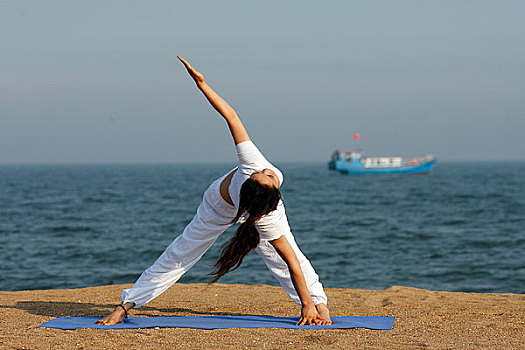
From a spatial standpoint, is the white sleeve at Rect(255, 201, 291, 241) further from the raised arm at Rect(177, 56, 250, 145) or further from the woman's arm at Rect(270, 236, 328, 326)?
the raised arm at Rect(177, 56, 250, 145)

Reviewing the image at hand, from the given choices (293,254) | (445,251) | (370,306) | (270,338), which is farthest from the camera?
(445,251)

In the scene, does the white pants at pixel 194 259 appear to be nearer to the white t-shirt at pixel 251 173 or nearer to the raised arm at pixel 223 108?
the white t-shirt at pixel 251 173

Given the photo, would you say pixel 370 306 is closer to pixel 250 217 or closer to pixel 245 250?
pixel 245 250

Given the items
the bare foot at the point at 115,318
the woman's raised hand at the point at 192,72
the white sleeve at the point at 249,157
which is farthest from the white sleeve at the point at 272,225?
the bare foot at the point at 115,318

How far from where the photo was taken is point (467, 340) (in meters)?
4.73

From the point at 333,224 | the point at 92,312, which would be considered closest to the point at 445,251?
the point at 333,224

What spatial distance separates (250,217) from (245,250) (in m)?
0.51

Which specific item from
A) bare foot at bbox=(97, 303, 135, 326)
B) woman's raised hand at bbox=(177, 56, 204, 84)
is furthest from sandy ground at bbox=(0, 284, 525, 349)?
woman's raised hand at bbox=(177, 56, 204, 84)

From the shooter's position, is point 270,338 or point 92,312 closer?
point 270,338

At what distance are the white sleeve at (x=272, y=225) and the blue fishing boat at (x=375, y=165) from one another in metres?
92.5

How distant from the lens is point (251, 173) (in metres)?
4.56

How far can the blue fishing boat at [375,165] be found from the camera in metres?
97.1

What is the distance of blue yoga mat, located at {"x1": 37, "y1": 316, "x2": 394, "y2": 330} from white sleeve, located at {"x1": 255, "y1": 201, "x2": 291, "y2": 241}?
0.85m

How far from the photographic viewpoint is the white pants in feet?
16.9
